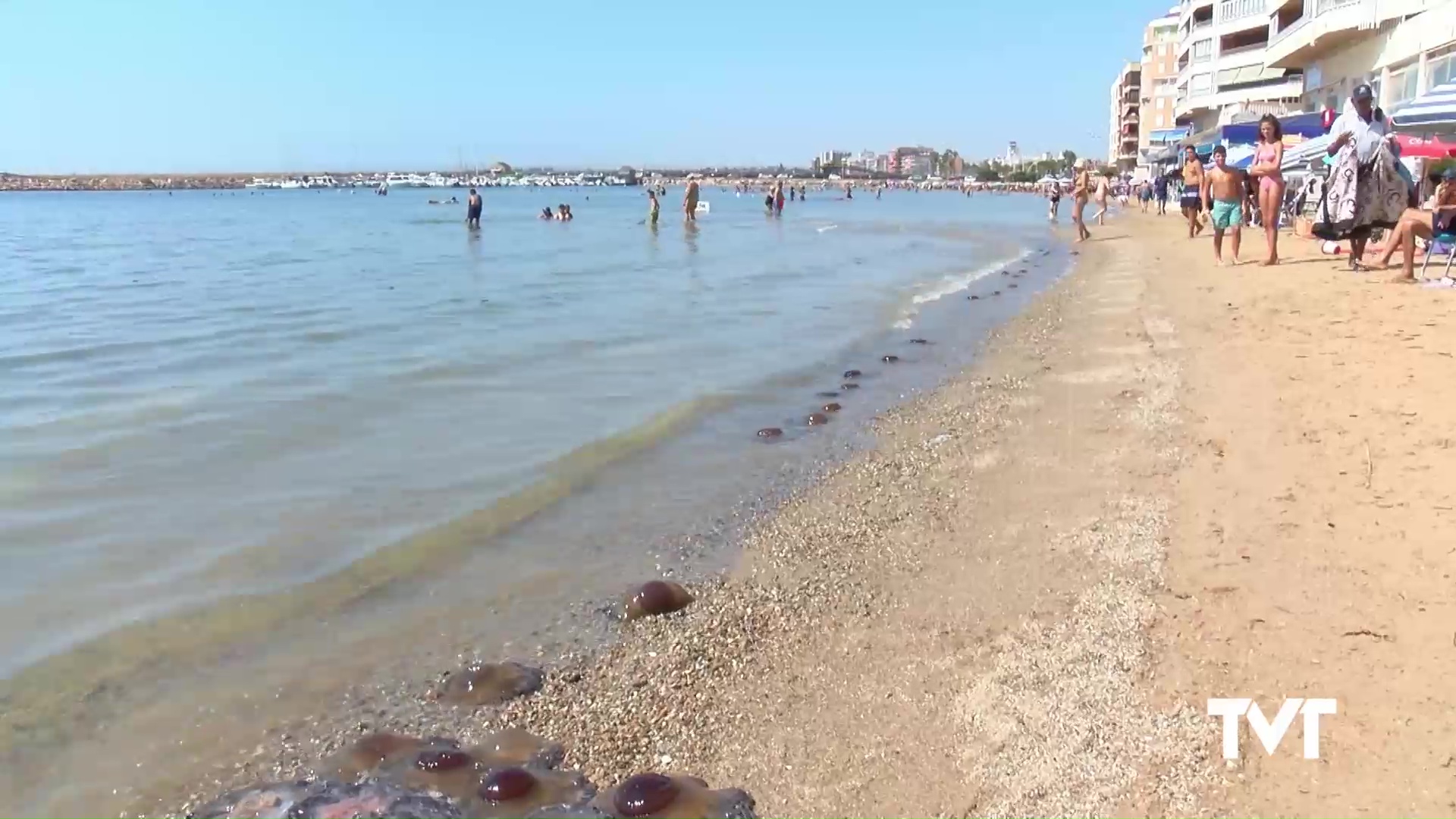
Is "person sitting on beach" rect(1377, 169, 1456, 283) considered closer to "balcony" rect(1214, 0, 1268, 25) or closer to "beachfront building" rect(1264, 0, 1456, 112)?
"beachfront building" rect(1264, 0, 1456, 112)

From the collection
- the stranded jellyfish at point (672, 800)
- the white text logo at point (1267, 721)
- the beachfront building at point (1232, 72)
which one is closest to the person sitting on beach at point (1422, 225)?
the white text logo at point (1267, 721)

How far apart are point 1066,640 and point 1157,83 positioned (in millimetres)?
115638

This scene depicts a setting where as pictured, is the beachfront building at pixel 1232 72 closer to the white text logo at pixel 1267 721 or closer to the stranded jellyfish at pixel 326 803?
the white text logo at pixel 1267 721

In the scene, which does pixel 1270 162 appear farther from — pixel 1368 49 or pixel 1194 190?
pixel 1368 49

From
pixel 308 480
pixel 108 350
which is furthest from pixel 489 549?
pixel 108 350


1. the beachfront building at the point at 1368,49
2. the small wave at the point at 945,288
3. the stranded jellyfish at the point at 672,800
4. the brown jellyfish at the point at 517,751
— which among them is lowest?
the brown jellyfish at the point at 517,751

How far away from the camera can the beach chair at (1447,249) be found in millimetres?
11484

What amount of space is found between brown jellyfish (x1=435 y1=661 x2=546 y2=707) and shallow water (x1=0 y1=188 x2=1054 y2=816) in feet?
1.25

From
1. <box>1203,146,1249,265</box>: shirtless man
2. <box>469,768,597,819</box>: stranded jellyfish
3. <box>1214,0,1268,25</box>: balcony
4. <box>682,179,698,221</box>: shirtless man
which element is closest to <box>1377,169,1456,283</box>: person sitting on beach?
<box>1203,146,1249,265</box>: shirtless man

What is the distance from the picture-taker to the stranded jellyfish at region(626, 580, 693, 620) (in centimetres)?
511

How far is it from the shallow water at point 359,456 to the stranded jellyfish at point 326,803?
0.70 meters

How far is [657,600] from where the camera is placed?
16.9 feet

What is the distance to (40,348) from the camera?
1382 cm

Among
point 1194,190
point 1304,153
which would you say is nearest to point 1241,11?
point 1194,190
